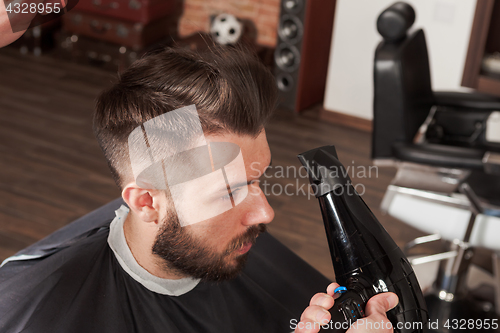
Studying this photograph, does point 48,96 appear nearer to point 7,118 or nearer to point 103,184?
point 7,118

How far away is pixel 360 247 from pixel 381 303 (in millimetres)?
94

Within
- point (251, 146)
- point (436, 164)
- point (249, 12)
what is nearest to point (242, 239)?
point (251, 146)

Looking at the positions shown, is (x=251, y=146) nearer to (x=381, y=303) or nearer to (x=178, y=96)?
(x=178, y=96)

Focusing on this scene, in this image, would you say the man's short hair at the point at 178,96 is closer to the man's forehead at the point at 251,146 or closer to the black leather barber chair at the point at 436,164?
the man's forehead at the point at 251,146

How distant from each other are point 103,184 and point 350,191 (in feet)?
7.60

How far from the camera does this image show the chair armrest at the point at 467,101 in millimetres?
2387

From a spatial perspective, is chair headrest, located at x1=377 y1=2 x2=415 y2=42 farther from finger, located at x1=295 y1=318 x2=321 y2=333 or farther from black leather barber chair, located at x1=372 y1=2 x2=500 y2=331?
finger, located at x1=295 y1=318 x2=321 y2=333

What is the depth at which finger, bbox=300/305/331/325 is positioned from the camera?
0.77 metres

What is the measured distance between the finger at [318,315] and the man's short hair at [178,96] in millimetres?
365

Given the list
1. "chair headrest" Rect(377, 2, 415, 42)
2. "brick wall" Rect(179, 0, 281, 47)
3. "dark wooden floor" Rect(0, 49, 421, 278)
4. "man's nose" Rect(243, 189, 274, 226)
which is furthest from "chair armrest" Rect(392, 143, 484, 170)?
"brick wall" Rect(179, 0, 281, 47)

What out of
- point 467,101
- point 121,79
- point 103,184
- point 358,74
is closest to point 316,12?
point 358,74

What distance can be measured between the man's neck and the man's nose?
21 cm

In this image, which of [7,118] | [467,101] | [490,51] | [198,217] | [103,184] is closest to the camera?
[198,217]

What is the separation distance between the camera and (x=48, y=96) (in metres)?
3.98
